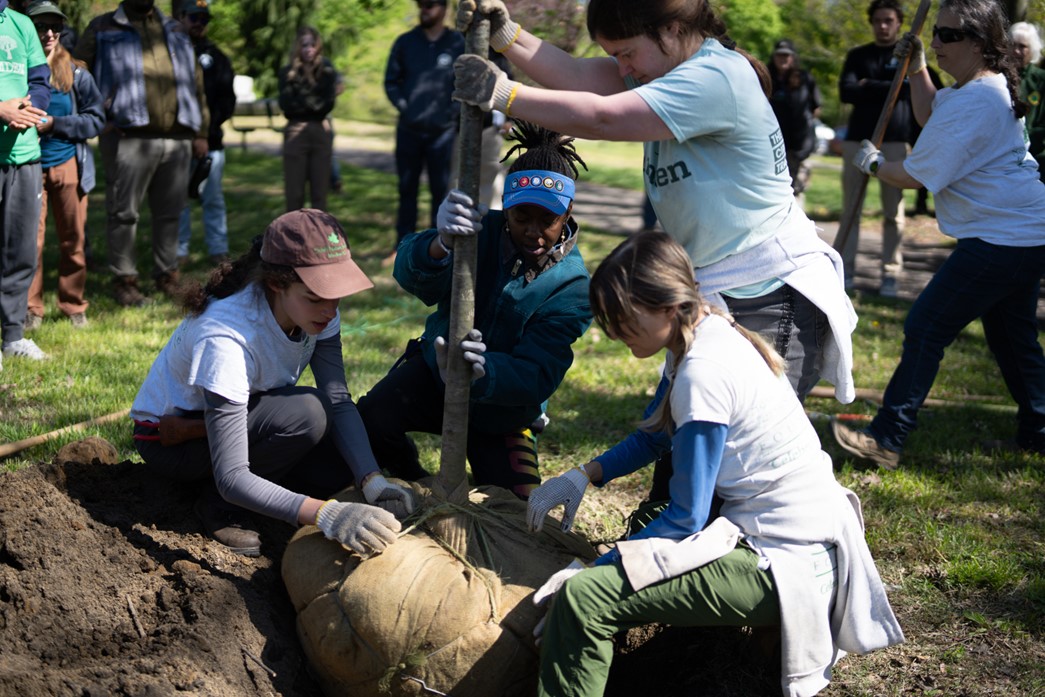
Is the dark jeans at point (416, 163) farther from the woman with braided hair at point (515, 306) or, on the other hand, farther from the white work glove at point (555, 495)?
the white work glove at point (555, 495)

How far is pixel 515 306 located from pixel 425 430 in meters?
0.77

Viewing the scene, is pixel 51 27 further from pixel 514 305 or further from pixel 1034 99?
pixel 1034 99

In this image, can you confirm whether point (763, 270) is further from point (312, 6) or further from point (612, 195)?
point (312, 6)

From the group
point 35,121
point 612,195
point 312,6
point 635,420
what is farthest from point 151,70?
point 312,6

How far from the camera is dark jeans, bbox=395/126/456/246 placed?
354 inches

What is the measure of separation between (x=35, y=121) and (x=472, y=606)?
4357 millimetres

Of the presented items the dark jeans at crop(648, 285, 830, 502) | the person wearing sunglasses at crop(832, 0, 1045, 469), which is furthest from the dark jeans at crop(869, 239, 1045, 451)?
the dark jeans at crop(648, 285, 830, 502)

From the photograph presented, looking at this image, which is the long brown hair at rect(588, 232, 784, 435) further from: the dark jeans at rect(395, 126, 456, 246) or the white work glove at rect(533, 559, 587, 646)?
the dark jeans at rect(395, 126, 456, 246)

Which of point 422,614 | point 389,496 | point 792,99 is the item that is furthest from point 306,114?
point 422,614

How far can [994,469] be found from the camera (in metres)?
4.94

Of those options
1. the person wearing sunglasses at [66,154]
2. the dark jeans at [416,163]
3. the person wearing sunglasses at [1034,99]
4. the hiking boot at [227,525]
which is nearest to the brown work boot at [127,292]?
the person wearing sunglasses at [66,154]

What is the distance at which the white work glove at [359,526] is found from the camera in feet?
9.97

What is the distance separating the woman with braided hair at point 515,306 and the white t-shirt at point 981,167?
5.72ft

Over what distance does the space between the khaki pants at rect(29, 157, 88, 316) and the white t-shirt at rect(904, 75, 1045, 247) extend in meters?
5.02
